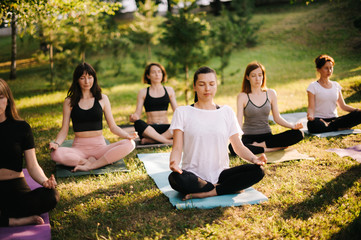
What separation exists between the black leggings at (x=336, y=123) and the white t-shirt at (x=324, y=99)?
10.1 inches

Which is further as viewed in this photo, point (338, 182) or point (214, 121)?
point (338, 182)

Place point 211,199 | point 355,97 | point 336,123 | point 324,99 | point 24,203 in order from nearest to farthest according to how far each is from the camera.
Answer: point 24,203 < point 211,199 < point 336,123 < point 324,99 < point 355,97

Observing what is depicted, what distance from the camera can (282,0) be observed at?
3228 cm

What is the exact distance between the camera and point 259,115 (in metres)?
5.93

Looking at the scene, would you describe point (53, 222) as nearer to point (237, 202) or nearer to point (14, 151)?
point (14, 151)

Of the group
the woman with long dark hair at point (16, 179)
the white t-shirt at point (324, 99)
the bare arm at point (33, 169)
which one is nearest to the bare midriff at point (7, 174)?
the woman with long dark hair at point (16, 179)

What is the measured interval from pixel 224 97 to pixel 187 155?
939 cm

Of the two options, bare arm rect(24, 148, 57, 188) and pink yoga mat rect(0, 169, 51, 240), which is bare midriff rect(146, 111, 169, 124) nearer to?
bare arm rect(24, 148, 57, 188)

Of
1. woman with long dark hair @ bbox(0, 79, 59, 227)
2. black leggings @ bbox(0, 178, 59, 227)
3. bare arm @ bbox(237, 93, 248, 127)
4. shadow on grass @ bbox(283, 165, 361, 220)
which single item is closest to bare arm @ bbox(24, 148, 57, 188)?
woman with long dark hair @ bbox(0, 79, 59, 227)

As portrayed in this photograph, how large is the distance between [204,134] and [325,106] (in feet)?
13.9

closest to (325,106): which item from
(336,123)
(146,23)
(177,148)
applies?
(336,123)

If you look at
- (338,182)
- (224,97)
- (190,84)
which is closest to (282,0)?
(224,97)

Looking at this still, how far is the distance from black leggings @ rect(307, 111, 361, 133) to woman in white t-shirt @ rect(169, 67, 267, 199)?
11.3 feet

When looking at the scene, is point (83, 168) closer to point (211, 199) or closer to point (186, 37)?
point (211, 199)
